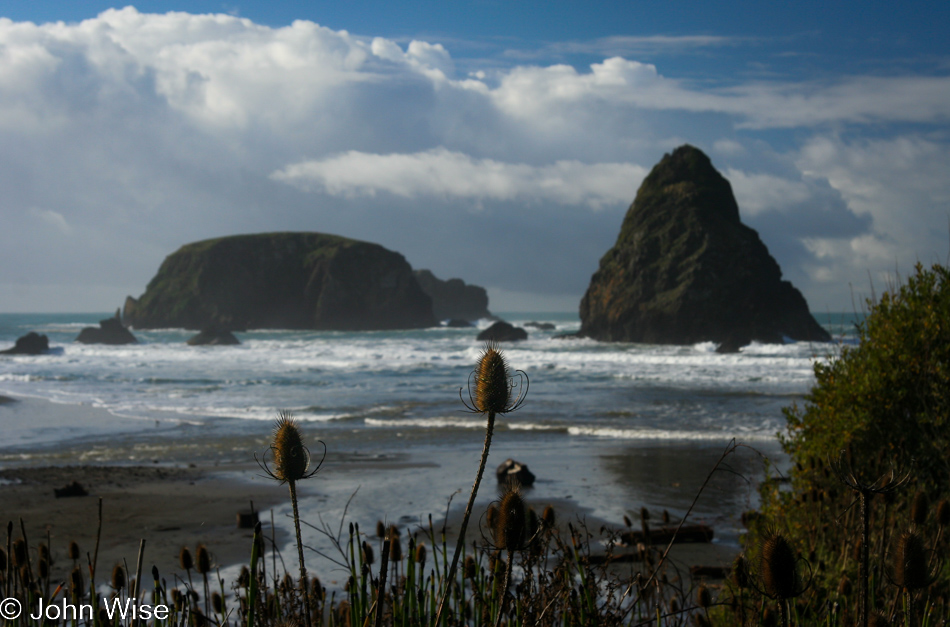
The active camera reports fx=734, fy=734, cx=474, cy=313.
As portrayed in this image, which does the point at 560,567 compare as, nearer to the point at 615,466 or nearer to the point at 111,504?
the point at 111,504

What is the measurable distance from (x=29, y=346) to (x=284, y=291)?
52.5 m

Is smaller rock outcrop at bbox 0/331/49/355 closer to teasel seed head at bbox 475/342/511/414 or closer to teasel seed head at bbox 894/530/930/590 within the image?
teasel seed head at bbox 475/342/511/414

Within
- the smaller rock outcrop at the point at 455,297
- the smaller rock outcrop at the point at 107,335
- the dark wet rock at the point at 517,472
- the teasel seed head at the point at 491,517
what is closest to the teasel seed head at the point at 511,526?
the teasel seed head at the point at 491,517

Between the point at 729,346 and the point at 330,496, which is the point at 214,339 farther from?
the point at 330,496

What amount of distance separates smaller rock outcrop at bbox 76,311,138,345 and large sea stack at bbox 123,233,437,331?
29170 mm

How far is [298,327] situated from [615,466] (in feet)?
293

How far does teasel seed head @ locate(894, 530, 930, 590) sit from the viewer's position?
4.97ft

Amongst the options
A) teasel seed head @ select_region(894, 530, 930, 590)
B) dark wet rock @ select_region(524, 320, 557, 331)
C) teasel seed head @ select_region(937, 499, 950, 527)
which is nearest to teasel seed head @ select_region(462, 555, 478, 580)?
teasel seed head @ select_region(894, 530, 930, 590)

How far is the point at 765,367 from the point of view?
31.4 metres

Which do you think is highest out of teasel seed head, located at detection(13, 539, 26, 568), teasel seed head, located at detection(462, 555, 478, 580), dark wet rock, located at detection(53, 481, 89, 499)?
teasel seed head, located at detection(13, 539, 26, 568)

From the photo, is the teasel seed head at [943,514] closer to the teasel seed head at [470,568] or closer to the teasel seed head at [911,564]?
the teasel seed head at [911,564]

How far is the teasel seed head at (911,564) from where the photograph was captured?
1.52m

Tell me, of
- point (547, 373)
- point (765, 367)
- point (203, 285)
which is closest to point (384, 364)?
point (547, 373)

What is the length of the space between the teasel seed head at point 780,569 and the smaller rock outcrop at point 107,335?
2653 inches
